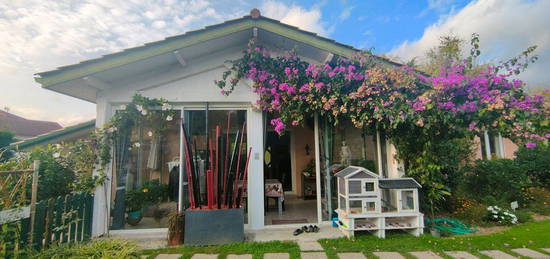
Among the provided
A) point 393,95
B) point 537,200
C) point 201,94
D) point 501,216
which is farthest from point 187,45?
point 537,200

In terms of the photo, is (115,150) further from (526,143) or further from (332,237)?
(526,143)

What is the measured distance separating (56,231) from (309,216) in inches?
160

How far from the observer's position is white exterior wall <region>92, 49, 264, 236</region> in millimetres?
4043

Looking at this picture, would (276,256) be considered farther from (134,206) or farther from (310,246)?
(134,206)

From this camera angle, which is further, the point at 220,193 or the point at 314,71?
the point at 314,71

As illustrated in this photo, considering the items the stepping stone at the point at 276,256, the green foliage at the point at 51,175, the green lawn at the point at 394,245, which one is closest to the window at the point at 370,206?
the green lawn at the point at 394,245

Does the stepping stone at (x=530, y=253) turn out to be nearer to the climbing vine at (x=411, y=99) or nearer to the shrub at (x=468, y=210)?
the climbing vine at (x=411, y=99)

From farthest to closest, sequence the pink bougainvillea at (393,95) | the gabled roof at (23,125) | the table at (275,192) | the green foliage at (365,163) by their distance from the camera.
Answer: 1. the gabled roof at (23,125)
2. the table at (275,192)
3. the green foliage at (365,163)
4. the pink bougainvillea at (393,95)

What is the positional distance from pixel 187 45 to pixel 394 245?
14.7 ft

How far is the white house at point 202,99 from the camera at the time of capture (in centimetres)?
377

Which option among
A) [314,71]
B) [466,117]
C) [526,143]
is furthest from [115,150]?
[526,143]

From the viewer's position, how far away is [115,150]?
401 centimetres

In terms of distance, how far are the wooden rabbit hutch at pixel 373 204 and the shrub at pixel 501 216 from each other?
1.96 m

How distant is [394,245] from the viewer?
3.26 metres
